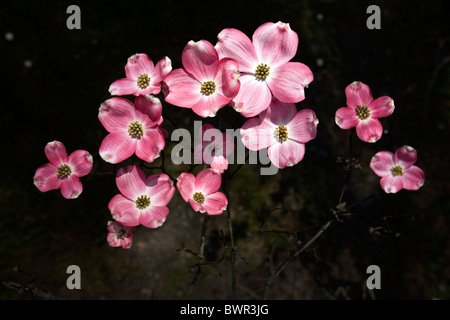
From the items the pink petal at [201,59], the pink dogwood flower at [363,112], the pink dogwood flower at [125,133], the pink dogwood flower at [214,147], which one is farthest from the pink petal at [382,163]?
the pink dogwood flower at [125,133]

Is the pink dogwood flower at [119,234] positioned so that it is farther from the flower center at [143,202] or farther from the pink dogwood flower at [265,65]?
the pink dogwood flower at [265,65]

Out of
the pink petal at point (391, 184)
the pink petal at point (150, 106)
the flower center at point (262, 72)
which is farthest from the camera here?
the pink petal at point (391, 184)

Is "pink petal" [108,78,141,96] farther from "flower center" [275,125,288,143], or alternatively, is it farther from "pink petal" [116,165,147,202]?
"flower center" [275,125,288,143]

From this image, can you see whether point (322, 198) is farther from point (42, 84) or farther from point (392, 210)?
point (42, 84)

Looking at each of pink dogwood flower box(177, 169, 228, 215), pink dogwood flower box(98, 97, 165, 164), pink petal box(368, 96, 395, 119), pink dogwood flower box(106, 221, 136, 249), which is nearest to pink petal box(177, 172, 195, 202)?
pink dogwood flower box(177, 169, 228, 215)

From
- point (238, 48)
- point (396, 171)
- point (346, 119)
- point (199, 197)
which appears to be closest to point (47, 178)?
point (199, 197)

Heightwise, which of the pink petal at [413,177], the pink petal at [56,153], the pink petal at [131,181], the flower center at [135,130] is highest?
the flower center at [135,130]

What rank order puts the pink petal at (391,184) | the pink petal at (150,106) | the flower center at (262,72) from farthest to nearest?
1. the pink petal at (391,184)
2. the flower center at (262,72)
3. the pink petal at (150,106)

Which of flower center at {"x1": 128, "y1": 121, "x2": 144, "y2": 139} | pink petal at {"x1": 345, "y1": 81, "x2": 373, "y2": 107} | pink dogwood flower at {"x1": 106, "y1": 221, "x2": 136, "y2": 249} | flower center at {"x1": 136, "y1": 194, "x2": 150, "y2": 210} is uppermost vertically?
pink petal at {"x1": 345, "y1": 81, "x2": 373, "y2": 107}
